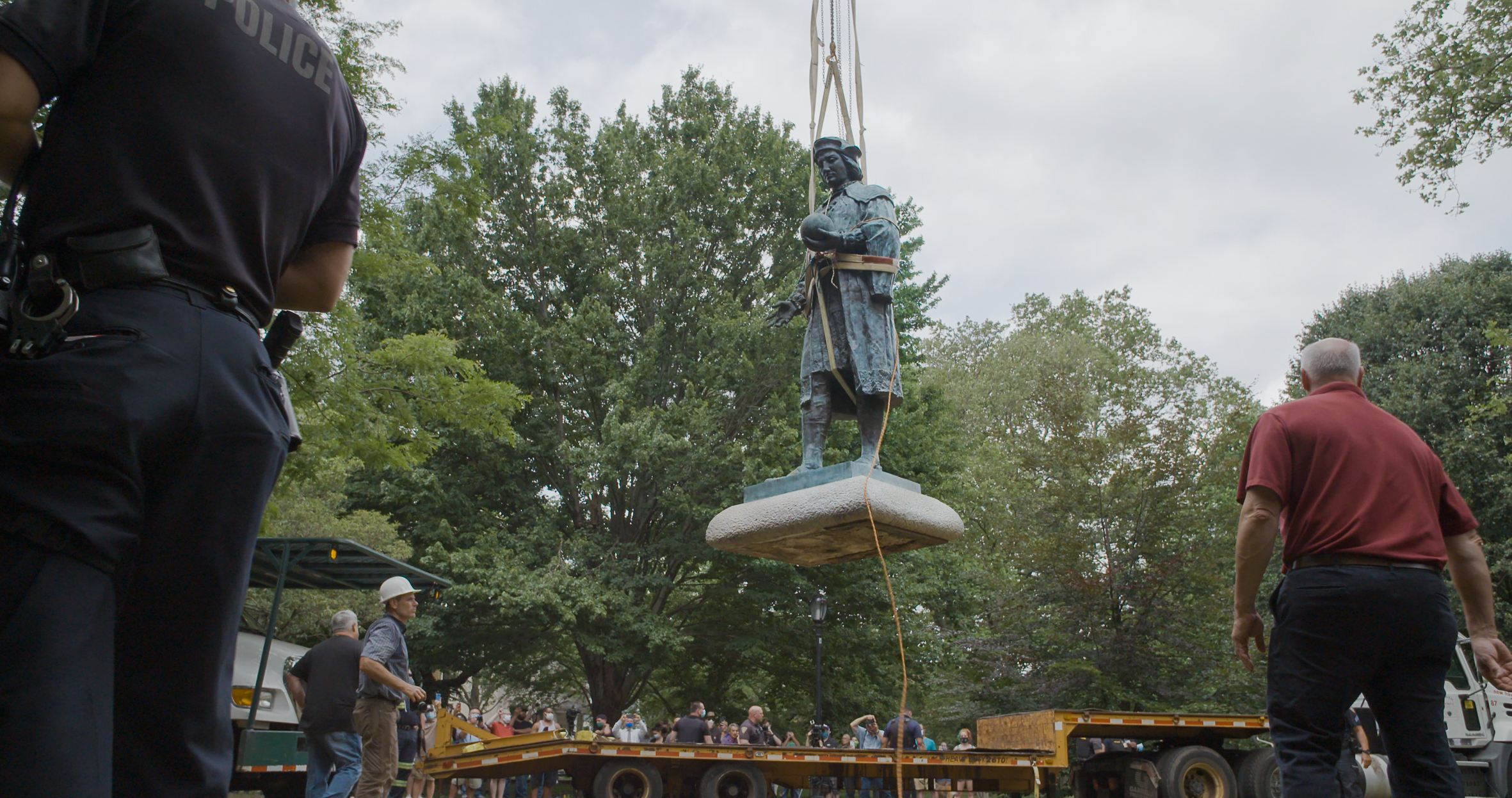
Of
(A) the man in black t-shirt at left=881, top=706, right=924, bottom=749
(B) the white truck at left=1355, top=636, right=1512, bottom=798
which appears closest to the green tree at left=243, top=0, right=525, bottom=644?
(A) the man in black t-shirt at left=881, top=706, right=924, bottom=749

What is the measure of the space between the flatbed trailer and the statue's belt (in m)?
5.13

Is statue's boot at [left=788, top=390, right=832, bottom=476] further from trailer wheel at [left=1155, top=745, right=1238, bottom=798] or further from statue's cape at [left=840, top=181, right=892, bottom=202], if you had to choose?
trailer wheel at [left=1155, top=745, right=1238, bottom=798]

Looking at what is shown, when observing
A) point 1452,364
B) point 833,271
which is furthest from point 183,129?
point 1452,364

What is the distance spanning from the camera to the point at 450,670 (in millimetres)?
22609

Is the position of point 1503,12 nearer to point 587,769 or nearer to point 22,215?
point 587,769

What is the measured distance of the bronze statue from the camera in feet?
23.3

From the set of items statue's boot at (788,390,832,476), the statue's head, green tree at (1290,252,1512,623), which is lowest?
statue's boot at (788,390,832,476)

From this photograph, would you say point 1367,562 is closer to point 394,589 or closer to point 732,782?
point 394,589

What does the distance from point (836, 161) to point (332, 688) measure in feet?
15.7

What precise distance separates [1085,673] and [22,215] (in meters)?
18.2

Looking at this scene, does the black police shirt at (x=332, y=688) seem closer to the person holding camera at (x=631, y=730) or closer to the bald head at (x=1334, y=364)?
the bald head at (x=1334, y=364)

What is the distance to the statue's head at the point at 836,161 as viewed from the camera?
7457 mm

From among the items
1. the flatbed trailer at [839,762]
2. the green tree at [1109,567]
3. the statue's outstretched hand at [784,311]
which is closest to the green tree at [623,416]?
the green tree at [1109,567]

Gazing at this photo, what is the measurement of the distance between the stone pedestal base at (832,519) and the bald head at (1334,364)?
2.84 meters
